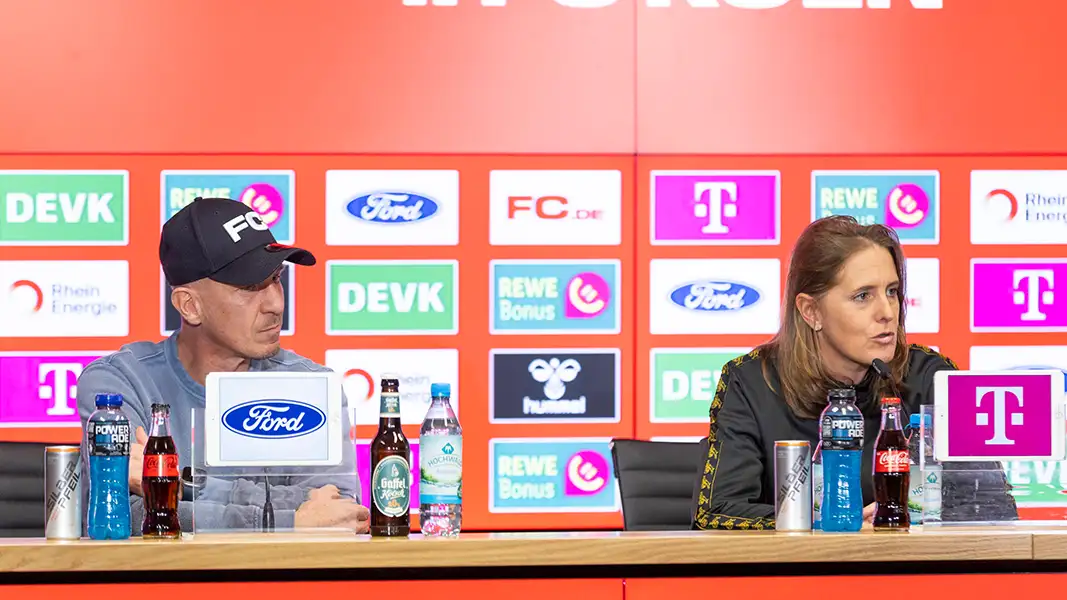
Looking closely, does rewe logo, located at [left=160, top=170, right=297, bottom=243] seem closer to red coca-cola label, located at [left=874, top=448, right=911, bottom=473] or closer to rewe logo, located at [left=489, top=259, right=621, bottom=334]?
rewe logo, located at [left=489, top=259, right=621, bottom=334]

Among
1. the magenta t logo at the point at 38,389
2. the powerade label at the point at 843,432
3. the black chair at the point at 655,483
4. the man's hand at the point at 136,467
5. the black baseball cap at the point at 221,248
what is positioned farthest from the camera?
the magenta t logo at the point at 38,389

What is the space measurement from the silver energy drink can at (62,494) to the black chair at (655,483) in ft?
3.89

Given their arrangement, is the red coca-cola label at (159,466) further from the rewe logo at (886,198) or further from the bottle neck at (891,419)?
the rewe logo at (886,198)

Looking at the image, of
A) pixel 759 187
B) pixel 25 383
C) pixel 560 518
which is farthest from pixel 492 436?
pixel 25 383

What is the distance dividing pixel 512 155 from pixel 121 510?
197cm

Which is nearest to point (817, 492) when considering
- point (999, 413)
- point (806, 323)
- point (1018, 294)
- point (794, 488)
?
point (794, 488)

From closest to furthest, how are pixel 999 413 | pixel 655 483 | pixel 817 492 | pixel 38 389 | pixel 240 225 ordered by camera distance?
pixel 817 492
pixel 999 413
pixel 240 225
pixel 655 483
pixel 38 389

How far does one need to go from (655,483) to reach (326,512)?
0.97 metres

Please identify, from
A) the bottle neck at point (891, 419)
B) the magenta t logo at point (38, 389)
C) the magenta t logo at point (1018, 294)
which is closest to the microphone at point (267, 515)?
the bottle neck at point (891, 419)

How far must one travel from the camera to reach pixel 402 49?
348cm

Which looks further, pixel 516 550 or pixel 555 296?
pixel 555 296

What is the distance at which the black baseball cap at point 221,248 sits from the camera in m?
2.42

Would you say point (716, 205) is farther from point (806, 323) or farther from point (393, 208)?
point (806, 323)

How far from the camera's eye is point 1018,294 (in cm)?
353
